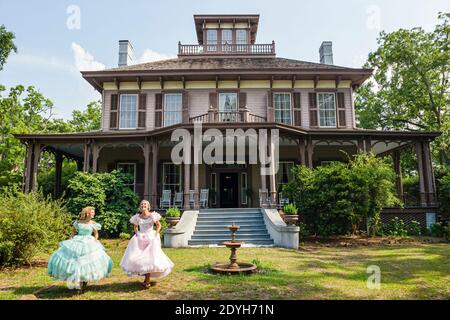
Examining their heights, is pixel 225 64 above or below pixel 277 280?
above

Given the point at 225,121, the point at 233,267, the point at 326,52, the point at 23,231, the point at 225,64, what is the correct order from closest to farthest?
the point at 233,267
the point at 23,231
the point at 225,121
the point at 225,64
the point at 326,52

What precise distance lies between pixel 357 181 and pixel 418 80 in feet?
50.5

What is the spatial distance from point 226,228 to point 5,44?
12.5 metres

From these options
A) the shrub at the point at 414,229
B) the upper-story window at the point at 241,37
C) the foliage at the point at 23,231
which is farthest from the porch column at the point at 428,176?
the foliage at the point at 23,231

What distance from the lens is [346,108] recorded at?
53.8 ft

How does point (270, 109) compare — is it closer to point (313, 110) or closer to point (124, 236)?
point (313, 110)

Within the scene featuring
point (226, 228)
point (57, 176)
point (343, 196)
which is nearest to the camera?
point (343, 196)

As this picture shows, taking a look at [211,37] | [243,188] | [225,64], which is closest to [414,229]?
[243,188]

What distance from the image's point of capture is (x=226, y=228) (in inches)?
452

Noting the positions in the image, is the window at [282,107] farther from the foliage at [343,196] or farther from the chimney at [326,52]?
the foliage at [343,196]

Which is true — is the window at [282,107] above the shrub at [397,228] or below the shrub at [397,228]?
above

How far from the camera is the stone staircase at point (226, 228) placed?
35.0 feet

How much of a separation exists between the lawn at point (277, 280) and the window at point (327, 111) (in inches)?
348
